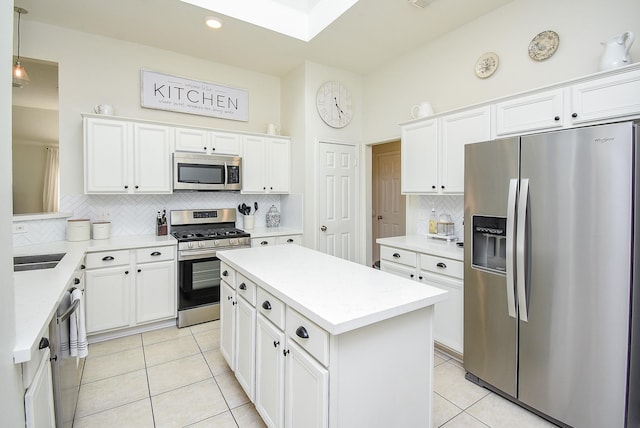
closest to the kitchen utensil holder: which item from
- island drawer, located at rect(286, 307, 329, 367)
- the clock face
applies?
the clock face

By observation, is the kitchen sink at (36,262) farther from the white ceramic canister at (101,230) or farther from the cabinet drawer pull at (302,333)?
the cabinet drawer pull at (302,333)

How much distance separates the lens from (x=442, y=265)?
267 cm

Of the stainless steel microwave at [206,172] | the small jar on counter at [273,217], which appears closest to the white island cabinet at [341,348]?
the stainless steel microwave at [206,172]

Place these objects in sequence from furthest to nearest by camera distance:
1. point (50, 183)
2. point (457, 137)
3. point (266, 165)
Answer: point (50, 183), point (266, 165), point (457, 137)

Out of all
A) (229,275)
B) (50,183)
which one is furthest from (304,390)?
(50,183)

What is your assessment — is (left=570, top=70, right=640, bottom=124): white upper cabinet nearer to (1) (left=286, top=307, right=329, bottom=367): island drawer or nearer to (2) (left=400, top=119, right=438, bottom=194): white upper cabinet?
(2) (left=400, top=119, right=438, bottom=194): white upper cabinet

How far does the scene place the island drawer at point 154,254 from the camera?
10.3 ft

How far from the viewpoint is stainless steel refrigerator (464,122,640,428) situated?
1.62 meters

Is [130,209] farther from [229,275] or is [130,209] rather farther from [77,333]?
[77,333]

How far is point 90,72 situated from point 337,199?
314cm

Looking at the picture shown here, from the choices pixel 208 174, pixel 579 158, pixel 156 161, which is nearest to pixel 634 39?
pixel 579 158

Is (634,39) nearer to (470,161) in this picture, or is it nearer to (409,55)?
(470,161)

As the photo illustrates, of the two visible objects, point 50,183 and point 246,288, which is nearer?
point 246,288

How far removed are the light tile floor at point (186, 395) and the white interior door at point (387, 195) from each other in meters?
2.92
